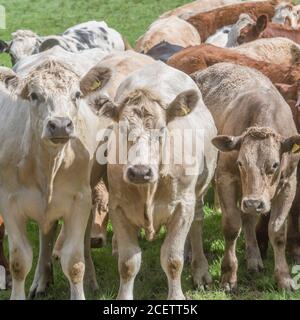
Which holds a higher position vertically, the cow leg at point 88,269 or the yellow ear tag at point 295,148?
the yellow ear tag at point 295,148

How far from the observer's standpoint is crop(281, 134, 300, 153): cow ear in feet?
25.3

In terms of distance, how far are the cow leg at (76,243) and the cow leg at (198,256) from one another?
3.84 feet

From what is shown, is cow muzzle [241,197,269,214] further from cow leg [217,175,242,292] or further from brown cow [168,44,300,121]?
brown cow [168,44,300,121]

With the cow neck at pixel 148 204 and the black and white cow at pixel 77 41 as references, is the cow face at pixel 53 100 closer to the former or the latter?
the cow neck at pixel 148 204

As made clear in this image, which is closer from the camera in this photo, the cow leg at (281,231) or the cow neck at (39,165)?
the cow neck at (39,165)

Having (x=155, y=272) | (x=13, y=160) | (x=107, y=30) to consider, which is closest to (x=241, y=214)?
(x=155, y=272)

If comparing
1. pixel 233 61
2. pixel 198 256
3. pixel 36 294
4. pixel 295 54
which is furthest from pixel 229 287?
pixel 295 54

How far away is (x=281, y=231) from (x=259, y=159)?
67 cm

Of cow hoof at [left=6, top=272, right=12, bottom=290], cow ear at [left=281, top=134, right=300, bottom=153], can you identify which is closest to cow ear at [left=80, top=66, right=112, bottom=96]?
cow ear at [left=281, top=134, right=300, bottom=153]

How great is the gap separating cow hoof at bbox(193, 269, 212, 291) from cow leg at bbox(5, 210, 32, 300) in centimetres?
149

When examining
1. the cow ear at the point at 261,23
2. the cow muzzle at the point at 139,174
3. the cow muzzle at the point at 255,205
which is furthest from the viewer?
the cow ear at the point at 261,23

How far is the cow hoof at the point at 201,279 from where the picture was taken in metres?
8.03

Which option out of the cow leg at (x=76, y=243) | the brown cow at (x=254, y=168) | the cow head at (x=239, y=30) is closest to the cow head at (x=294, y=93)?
the brown cow at (x=254, y=168)

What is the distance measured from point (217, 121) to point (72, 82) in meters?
2.17
